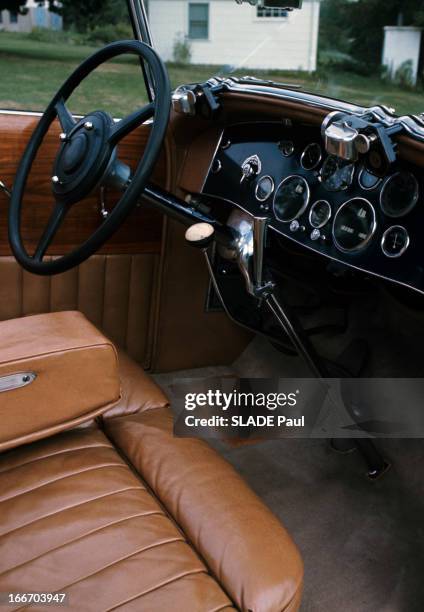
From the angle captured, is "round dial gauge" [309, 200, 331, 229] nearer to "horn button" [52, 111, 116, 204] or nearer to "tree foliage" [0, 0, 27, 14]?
"horn button" [52, 111, 116, 204]

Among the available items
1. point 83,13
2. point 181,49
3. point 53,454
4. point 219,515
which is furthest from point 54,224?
point 83,13

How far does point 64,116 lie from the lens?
156 cm

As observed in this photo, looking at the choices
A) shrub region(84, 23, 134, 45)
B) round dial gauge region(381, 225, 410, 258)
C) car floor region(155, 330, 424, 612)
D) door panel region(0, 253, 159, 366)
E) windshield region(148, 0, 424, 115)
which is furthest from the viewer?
shrub region(84, 23, 134, 45)

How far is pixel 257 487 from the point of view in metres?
1.79

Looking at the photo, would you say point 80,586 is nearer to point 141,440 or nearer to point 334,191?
point 141,440

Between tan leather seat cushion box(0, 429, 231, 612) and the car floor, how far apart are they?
0.55m

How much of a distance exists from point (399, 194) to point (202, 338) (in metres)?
1.04

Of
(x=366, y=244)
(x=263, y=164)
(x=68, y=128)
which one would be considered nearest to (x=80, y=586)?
(x=366, y=244)

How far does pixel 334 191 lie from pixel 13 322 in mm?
793

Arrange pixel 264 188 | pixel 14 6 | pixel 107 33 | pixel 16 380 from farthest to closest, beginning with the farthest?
pixel 14 6 → pixel 107 33 → pixel 264 188 → pixel 16 380

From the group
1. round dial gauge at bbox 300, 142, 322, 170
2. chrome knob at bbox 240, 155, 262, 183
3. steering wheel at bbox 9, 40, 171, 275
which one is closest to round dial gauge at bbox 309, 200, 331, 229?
round dial gauge at bbox 300, 142, 322, 170

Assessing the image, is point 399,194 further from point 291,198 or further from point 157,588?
point 157,588

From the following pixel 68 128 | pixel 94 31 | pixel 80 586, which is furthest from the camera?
pixel 94 31

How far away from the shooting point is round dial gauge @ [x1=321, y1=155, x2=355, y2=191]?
1.49m
